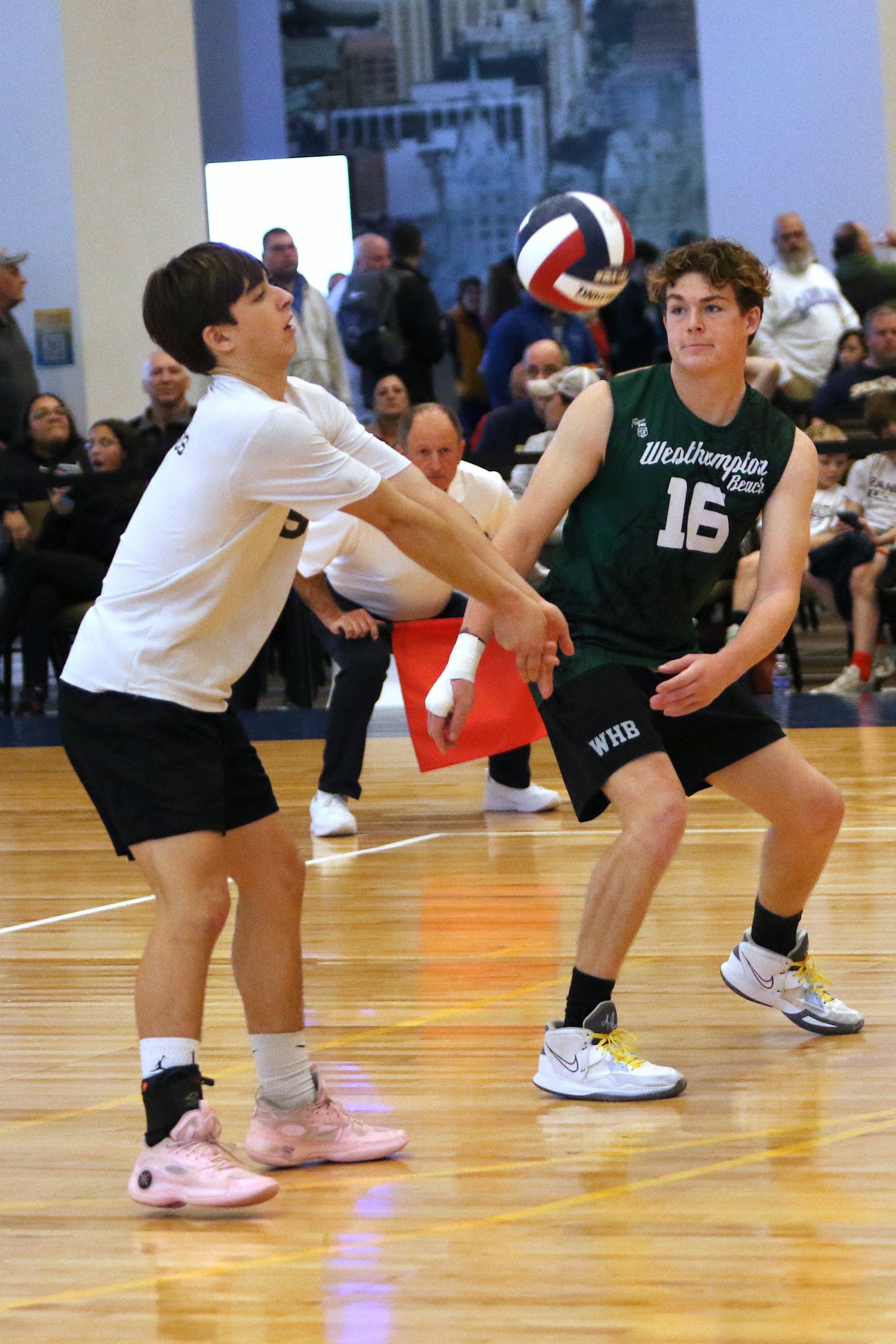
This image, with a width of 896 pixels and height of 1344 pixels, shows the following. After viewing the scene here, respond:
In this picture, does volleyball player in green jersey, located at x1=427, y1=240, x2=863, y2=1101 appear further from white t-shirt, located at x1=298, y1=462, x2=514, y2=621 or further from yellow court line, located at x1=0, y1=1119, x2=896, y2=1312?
white t-shirt, located at x1=298, y1=462, x2=514, y2=621

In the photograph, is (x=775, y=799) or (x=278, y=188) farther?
(x=278, y=188)

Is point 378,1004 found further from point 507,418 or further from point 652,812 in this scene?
point 507,418

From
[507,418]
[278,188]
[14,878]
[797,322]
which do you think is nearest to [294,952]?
[14,878]

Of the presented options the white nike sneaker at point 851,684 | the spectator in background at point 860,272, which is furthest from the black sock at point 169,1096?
the spectator in background at point 860,272

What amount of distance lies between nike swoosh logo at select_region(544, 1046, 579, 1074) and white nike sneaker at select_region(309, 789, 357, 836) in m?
2.68

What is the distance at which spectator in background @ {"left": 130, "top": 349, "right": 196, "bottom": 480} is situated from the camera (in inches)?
367

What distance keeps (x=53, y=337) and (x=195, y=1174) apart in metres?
9.65

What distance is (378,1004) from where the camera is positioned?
357cm

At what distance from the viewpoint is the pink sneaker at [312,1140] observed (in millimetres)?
2641

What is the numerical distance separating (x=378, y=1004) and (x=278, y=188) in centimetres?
1094

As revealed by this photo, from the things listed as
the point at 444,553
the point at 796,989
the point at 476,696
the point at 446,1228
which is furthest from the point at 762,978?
the point at 476,696

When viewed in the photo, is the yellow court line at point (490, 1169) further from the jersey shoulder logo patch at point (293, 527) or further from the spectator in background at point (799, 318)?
the spectator in background at point (799, 318)

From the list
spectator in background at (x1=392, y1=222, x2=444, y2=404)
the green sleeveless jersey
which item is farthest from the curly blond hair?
spectator in background at (x1=392, y1=222, x2=444, y2=404)

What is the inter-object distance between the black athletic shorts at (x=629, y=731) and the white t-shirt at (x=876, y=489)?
532 cm
